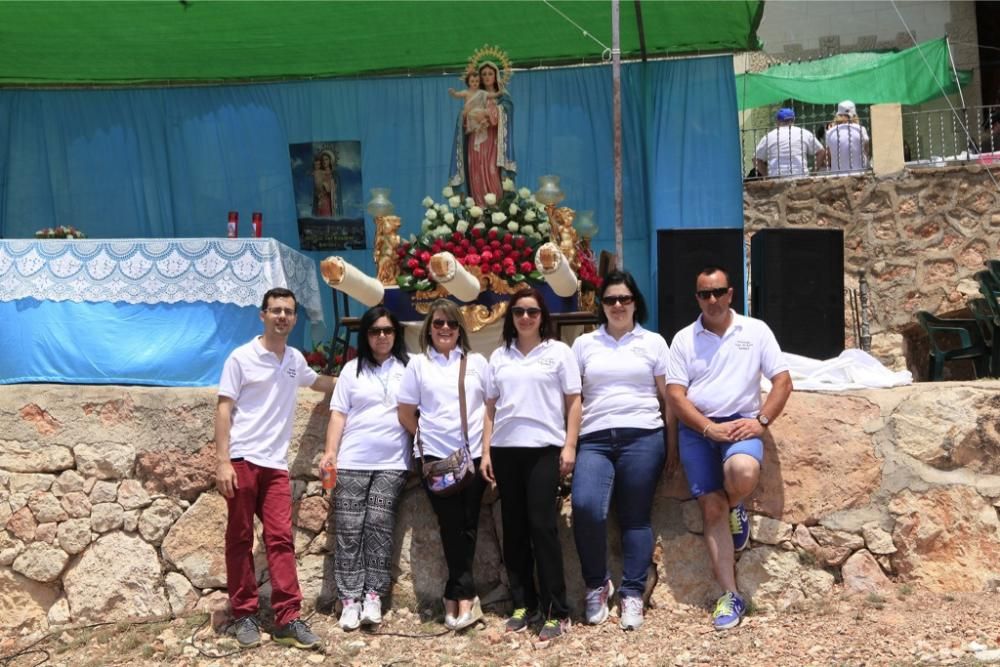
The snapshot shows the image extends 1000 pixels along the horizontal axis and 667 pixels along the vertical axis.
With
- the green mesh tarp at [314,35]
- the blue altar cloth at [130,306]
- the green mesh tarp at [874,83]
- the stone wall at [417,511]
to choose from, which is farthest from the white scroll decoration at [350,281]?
the green mesh tarp at [874,83]

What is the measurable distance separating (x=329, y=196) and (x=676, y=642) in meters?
5.49

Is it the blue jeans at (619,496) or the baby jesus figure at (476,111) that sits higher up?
the baby jesus figure at (476,111)

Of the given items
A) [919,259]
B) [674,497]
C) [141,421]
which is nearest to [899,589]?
[674,497]

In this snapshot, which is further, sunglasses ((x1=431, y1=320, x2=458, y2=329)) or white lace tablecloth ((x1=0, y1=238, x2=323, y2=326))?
white lace tablecloth ((x1=0, y1=238, x2=323, y2=326))

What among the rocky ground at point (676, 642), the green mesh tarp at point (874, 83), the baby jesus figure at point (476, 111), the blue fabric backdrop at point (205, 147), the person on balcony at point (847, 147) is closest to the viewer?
the rocky ground at point (676, 642)

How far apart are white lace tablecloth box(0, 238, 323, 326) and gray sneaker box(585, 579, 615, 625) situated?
10.3ft

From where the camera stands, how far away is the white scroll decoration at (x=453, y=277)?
208 inches

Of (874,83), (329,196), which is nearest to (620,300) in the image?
(329,196)

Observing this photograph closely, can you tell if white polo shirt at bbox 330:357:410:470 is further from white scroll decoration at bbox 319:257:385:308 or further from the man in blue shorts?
the man in blue shorts

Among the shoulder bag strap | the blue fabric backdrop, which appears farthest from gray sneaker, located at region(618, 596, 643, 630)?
the blue fabric backdrop

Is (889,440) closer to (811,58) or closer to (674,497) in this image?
(674,497)

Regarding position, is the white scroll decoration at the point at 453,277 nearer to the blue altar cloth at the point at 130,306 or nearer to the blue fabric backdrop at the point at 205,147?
the blue altar cloth at the point at 130,306

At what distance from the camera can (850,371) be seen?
475 cm

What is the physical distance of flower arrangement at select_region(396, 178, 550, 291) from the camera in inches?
238
